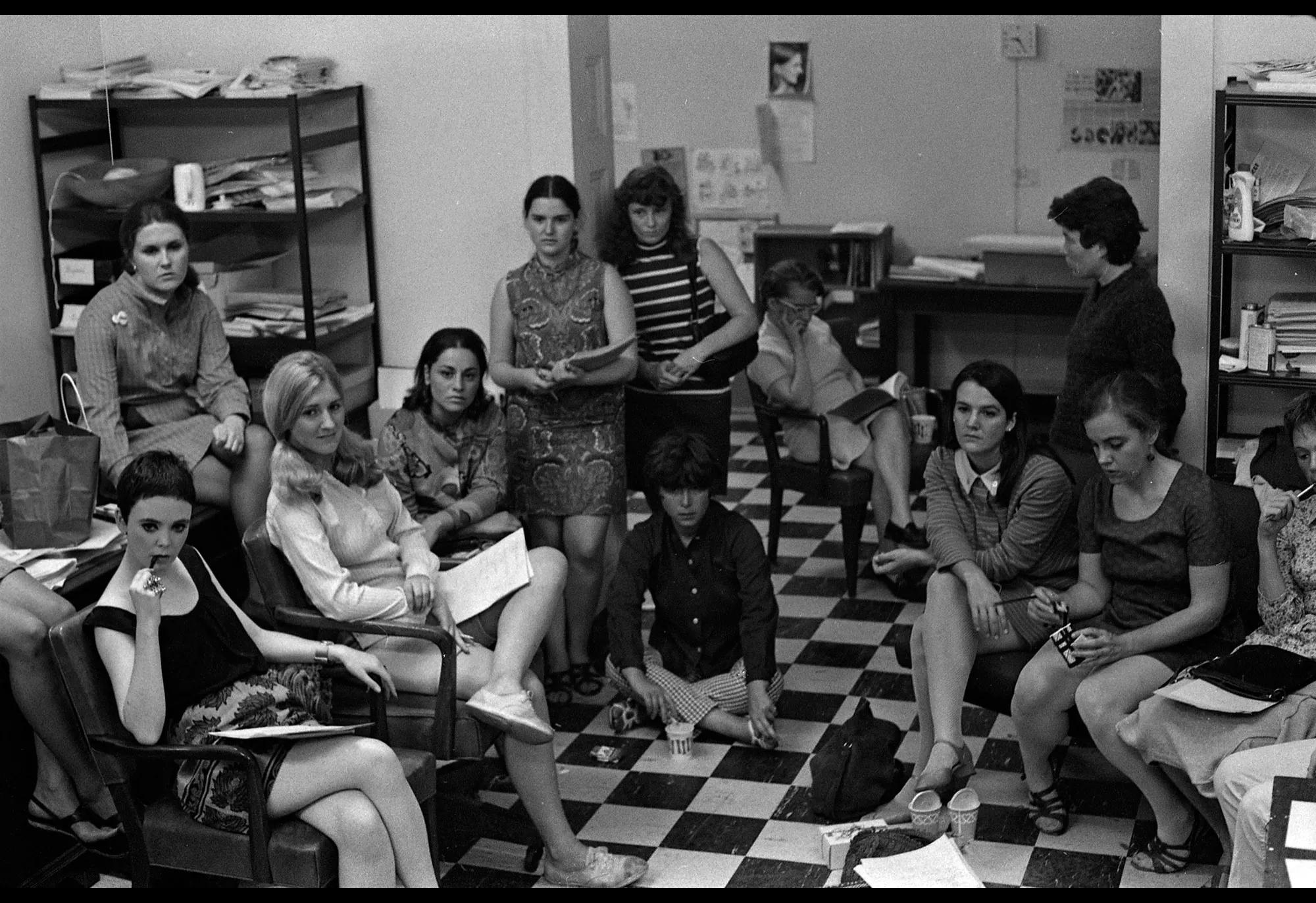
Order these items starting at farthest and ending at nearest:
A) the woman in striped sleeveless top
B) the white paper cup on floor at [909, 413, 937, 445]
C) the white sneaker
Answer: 1. the white paper cup on floor at [909, 413, 937, 445]
2. the woman in striped sleeveless top
3. the white sneaker

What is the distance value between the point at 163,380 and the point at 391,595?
148 cm

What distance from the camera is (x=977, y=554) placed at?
4.62 meters

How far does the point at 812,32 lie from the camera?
27.8 ft

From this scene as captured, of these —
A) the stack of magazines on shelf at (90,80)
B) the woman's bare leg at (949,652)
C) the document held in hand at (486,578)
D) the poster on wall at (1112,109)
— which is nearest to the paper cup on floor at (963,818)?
the woman's bare leg at (949,652)

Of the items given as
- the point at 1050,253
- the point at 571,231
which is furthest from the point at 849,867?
the point at 1050,253

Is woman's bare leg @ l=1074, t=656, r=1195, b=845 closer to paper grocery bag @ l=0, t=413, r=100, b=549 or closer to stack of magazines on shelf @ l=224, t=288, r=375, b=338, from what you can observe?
paper grocery bag @ l=0, t=413, r=100, b=549

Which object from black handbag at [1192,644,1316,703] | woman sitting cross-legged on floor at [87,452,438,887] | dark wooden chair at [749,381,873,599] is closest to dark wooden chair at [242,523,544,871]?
woman sitting cross-legged on floor at [87,452,438,887]

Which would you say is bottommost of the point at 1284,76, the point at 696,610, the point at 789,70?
the point at 696,610

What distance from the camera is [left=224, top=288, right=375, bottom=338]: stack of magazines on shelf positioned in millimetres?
6082

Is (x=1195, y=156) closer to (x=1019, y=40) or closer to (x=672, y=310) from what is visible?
(x=672, y=310)

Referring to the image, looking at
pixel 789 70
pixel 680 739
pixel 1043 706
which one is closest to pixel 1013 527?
pixel 1043 706

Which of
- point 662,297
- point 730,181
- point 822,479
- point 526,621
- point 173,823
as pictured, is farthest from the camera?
point 730,181

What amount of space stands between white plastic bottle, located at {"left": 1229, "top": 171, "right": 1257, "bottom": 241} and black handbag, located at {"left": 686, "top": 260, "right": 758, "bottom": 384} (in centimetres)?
156

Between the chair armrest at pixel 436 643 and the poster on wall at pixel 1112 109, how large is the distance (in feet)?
16.9
